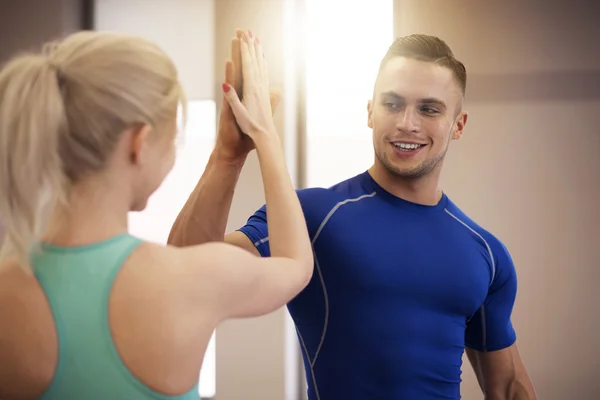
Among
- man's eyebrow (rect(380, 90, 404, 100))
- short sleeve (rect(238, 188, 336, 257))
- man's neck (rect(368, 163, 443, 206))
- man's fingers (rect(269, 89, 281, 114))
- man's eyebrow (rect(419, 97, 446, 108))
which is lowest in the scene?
short sleeve (rect(238, 188, 336, 257))

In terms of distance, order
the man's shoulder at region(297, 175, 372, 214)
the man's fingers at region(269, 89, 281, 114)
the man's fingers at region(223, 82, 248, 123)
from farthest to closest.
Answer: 1. the man's shoulder at region(297, 175, 372, 214)
2. the man's fingers at region(269, 89, 281, 114)
3. the man's fingers at region(223, 82, 248, 123)

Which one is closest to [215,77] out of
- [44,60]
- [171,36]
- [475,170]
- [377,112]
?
[171,36]

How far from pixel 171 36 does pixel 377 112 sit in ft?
4.59

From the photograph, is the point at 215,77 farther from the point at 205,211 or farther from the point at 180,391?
the point at 180,391

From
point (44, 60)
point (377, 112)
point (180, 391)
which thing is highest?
point (44, 60)

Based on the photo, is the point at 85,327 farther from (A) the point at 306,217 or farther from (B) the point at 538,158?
(B) the point at 538,158

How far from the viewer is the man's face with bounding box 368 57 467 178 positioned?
1.25 metres

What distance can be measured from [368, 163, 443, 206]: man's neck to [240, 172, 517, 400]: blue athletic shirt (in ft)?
0.05

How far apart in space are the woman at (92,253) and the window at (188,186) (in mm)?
1649

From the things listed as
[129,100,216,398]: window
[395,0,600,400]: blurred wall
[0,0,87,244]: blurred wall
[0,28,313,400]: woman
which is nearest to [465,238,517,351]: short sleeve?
[0,28,313,400]: woman

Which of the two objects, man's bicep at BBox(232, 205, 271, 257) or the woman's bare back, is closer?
the woman's bare back

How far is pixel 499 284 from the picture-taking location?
1302 millimetres

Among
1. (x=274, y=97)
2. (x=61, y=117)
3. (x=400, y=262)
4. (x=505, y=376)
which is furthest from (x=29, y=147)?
(x=505, y=376)

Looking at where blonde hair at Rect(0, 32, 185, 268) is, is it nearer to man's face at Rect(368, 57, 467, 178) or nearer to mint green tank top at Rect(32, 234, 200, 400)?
mint green tank top at Rect(32, 234, 200, 400)
